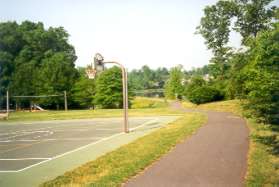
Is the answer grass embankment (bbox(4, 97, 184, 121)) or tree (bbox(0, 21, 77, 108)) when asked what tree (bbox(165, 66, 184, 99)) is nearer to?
tree (bbox(0, 21, 77, 108))

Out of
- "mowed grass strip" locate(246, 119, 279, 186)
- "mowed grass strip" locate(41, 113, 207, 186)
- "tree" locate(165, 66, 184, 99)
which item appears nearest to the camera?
"mowed grass strip" locate(246, 119, 279, 186)

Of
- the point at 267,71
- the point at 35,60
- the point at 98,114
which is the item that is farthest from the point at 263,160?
the point at 35,60

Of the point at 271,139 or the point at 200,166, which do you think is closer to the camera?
the point at 200,166

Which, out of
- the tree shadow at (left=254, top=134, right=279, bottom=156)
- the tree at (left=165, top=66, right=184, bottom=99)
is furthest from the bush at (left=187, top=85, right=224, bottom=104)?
the tree shadow at (left=254, top=134, right=279, bottom=156)

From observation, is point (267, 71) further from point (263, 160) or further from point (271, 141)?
point (271, 141)

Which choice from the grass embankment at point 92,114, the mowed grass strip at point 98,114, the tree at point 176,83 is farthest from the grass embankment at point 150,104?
the mowed grass strip at point 98,114

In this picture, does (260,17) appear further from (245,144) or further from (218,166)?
(218,166)

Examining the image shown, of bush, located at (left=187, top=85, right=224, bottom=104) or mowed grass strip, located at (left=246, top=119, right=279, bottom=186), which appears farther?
bush, located at (left=187, top=85, right=224, bottom=104)

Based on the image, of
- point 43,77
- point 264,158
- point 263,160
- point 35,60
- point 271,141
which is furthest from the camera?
point 35,60

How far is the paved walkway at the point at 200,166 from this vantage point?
698cm

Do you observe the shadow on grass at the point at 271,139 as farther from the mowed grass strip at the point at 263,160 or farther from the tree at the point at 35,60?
the tree at the point at 35,60

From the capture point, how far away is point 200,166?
326 inches

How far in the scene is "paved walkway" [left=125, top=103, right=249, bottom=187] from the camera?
22.9 feet

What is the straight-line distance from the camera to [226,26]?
1388 inches
